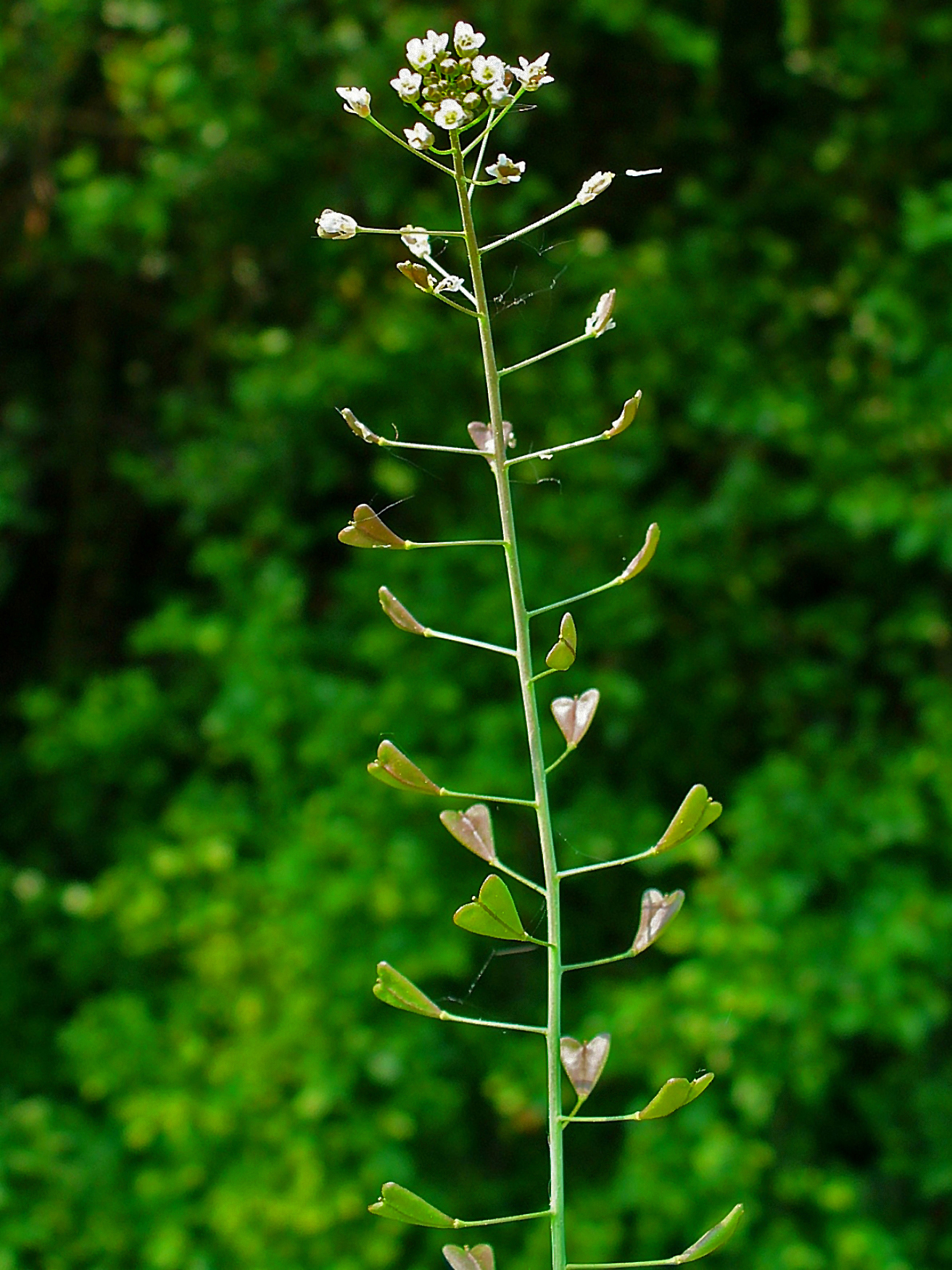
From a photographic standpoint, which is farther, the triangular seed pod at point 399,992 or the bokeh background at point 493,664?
the bokeh background at point 493,664

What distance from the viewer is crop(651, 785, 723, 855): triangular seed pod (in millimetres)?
504

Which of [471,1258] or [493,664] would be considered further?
[493,664]

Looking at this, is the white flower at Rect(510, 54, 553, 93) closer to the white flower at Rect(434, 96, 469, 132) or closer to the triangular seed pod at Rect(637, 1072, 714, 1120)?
the white flower at Rect(434, 96, 469, 132)

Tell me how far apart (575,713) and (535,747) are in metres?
0.10

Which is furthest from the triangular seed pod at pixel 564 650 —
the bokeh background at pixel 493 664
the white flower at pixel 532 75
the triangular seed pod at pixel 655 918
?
the bokeh background at pixel 493 664

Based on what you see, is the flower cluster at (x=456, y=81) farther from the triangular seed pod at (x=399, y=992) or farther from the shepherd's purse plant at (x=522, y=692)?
the triangular seed pod at (x=399, y=992)

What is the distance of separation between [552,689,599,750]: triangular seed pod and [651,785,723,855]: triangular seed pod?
5cm

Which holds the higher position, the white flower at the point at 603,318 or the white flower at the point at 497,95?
the white flower at the point at 497,95

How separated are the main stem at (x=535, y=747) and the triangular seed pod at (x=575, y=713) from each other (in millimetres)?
76

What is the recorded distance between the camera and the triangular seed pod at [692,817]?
504mm

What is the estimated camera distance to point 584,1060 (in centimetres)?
54

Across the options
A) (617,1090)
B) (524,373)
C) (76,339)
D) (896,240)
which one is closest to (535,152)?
(524,373)

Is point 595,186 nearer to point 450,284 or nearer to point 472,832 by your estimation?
point 450,284

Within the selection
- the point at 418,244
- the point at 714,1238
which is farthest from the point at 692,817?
the point at 418,244
